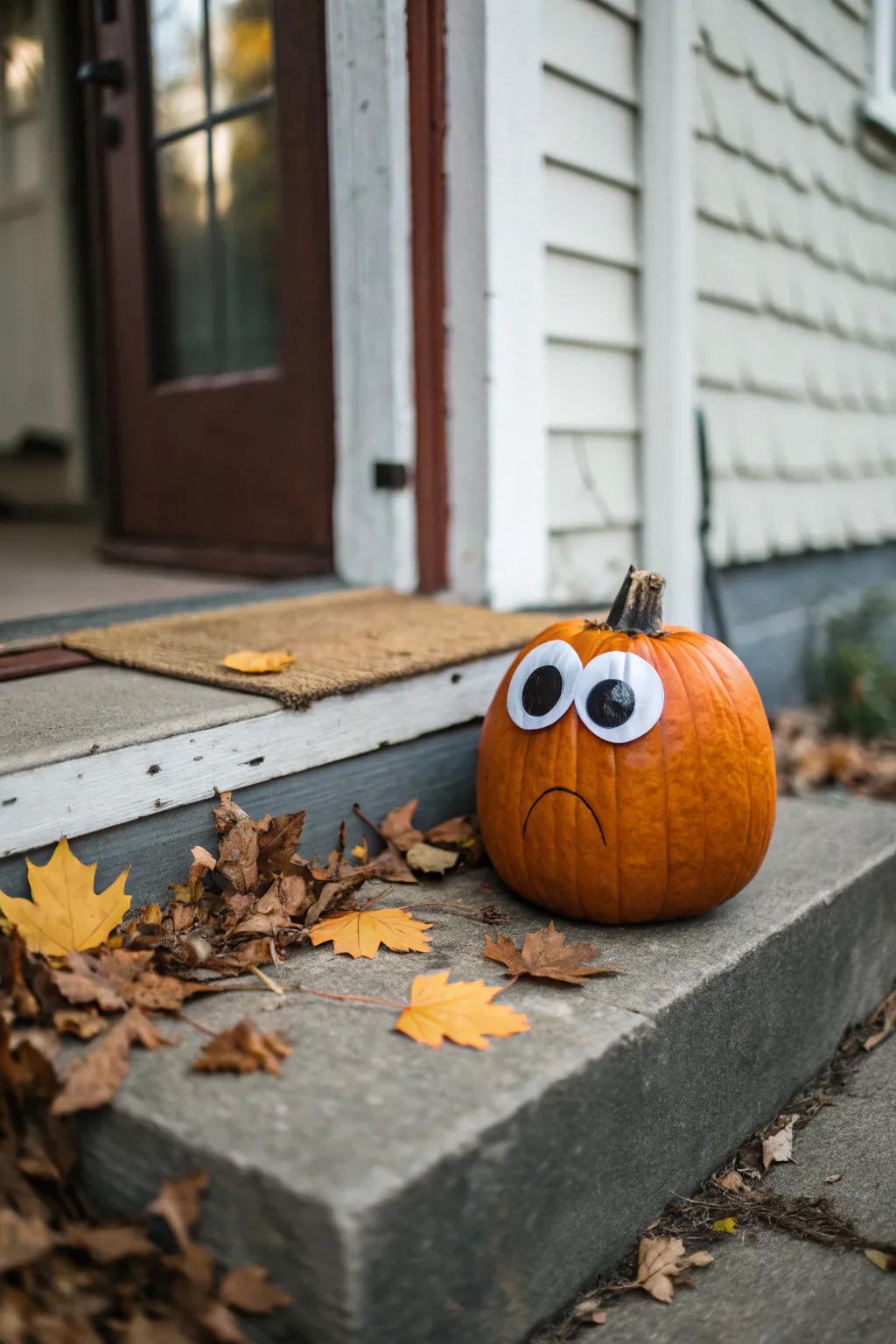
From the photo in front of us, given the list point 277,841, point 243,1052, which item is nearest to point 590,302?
point 277,841

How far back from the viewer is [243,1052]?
117 centimetres

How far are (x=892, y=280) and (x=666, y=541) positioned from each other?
221 centimetres

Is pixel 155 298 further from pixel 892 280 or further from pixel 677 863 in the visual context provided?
pixel 892 280

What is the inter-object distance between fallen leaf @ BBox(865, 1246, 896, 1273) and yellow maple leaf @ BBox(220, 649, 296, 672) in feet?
3.72

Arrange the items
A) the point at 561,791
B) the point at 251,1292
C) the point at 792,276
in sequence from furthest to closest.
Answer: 1. the point at 792,276
2. the point at 561,791
3. the point at 251,1292

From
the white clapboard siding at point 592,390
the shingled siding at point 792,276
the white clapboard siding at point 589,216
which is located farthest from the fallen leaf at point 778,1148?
the shingled siding at point 792,276

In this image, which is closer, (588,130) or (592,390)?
(588,130)

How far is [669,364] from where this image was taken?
2.89 m

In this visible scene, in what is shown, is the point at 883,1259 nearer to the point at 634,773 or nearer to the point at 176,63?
the point at 634,773

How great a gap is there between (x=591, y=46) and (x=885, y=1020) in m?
2.23

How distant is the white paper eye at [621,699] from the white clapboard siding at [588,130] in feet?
5.01

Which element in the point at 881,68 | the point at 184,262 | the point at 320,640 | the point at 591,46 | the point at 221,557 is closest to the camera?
the point at 320,640

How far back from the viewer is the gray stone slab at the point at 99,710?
1.42 metres

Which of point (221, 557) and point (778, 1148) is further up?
point (221, 557)
